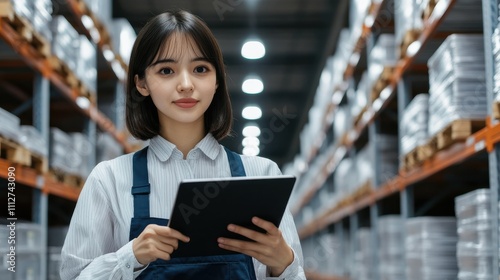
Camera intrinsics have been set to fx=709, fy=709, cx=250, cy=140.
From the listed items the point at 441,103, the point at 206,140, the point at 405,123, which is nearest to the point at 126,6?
the point at 405,123

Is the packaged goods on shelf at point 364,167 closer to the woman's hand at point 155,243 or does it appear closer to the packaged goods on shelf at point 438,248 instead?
the packaged goods on shelf at point 438,248

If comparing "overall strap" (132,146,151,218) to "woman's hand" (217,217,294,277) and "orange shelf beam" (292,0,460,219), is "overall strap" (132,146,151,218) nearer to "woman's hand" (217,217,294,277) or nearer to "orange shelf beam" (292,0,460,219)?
"woman's hand" (217,217,294,277)

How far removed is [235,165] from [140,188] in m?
0.31

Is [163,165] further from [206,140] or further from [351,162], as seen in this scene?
[351,162]

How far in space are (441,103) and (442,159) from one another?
0.36m

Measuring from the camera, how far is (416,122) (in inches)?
202

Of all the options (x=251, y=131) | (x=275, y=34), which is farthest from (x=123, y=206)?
(x=251, y=131)

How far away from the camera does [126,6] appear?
11625 millimetres

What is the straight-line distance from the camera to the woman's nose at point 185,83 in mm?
1981

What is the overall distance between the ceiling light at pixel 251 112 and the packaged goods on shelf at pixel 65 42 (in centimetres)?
1203

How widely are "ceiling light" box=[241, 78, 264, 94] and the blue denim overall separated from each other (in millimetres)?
12647

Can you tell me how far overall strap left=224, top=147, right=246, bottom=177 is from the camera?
2076mm

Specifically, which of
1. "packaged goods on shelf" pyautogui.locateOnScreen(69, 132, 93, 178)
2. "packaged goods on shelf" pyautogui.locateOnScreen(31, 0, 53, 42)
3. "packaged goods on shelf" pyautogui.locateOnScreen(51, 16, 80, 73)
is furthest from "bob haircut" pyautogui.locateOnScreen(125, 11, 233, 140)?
"packaged goods on shelf" pyautogui.locateOnScreen(69, 132, 93, 178)

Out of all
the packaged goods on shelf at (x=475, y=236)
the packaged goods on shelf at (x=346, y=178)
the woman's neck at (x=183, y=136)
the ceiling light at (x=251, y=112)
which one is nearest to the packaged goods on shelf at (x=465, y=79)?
the packaged goods on shelf at (x=475, y=236)
